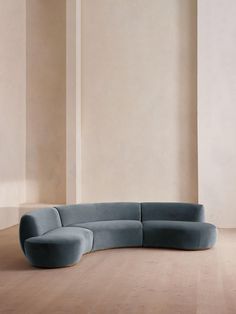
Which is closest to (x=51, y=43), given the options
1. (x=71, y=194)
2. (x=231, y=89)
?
(x=71, y=194)

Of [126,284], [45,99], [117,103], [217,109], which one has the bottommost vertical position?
[126,284]

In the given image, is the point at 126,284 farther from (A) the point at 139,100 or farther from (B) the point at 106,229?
(A) the point at 139,100

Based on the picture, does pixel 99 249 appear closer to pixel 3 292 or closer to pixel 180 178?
pixel 3 292

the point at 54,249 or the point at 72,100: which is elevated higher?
the point at 72,100

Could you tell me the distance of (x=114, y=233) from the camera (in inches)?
325

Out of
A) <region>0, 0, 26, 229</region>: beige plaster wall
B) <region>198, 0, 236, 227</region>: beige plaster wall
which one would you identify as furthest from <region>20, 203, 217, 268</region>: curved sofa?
<region>0, 0, 26, 229</region>: beige plaster wall

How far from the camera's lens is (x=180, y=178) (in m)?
11.2

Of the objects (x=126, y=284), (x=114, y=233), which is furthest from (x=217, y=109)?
(x=126, y=284)

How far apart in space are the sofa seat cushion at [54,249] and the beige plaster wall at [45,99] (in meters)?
4.98

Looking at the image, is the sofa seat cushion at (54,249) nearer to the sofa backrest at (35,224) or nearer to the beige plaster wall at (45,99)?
the sofa backrest at (35,224)

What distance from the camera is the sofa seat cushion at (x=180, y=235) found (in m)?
8.09

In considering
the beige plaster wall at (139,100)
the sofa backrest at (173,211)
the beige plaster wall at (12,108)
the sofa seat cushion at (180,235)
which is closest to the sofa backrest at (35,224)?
the sofa seat cushion at (180,235)

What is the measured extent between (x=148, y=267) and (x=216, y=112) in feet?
16.2

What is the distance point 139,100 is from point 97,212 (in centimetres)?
353
